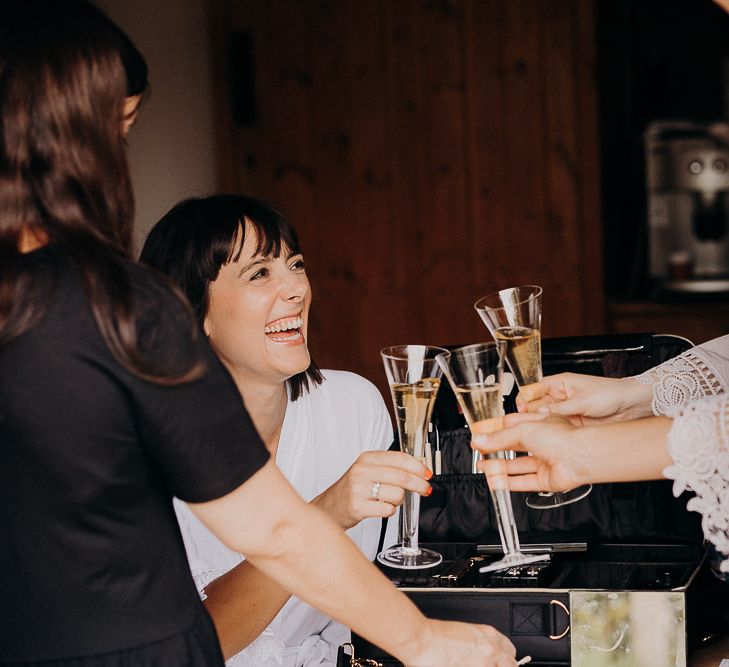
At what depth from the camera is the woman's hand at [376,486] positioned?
1546mm

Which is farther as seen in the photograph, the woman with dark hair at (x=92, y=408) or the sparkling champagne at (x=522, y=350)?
the sparkling champagne at (x=522, y=350)

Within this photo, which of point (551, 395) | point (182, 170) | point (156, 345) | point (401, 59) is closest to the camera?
point (156, 345)

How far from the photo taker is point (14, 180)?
109cm

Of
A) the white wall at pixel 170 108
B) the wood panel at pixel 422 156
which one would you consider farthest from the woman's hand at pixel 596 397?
the wood panel at pixel 422 156

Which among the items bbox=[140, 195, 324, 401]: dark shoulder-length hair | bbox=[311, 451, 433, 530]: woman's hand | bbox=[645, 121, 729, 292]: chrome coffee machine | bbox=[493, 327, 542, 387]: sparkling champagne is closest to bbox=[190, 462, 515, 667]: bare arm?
bbox=[311, 451, 433, 530]: woman's hand

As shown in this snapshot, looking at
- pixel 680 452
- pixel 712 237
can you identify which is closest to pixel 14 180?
pixel 680 452

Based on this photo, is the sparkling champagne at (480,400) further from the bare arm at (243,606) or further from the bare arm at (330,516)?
the bare arm at (243,606)

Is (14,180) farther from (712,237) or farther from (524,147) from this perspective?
(712,237)

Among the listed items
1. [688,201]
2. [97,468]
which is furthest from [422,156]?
[97,468]

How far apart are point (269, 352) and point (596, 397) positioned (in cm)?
67

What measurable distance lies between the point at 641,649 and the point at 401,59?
10.9ft

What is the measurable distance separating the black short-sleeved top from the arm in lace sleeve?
920mm

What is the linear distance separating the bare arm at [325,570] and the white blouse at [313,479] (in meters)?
0.60

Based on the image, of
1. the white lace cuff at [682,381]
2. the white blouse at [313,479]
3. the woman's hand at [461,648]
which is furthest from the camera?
the white blouse at [313,479]
